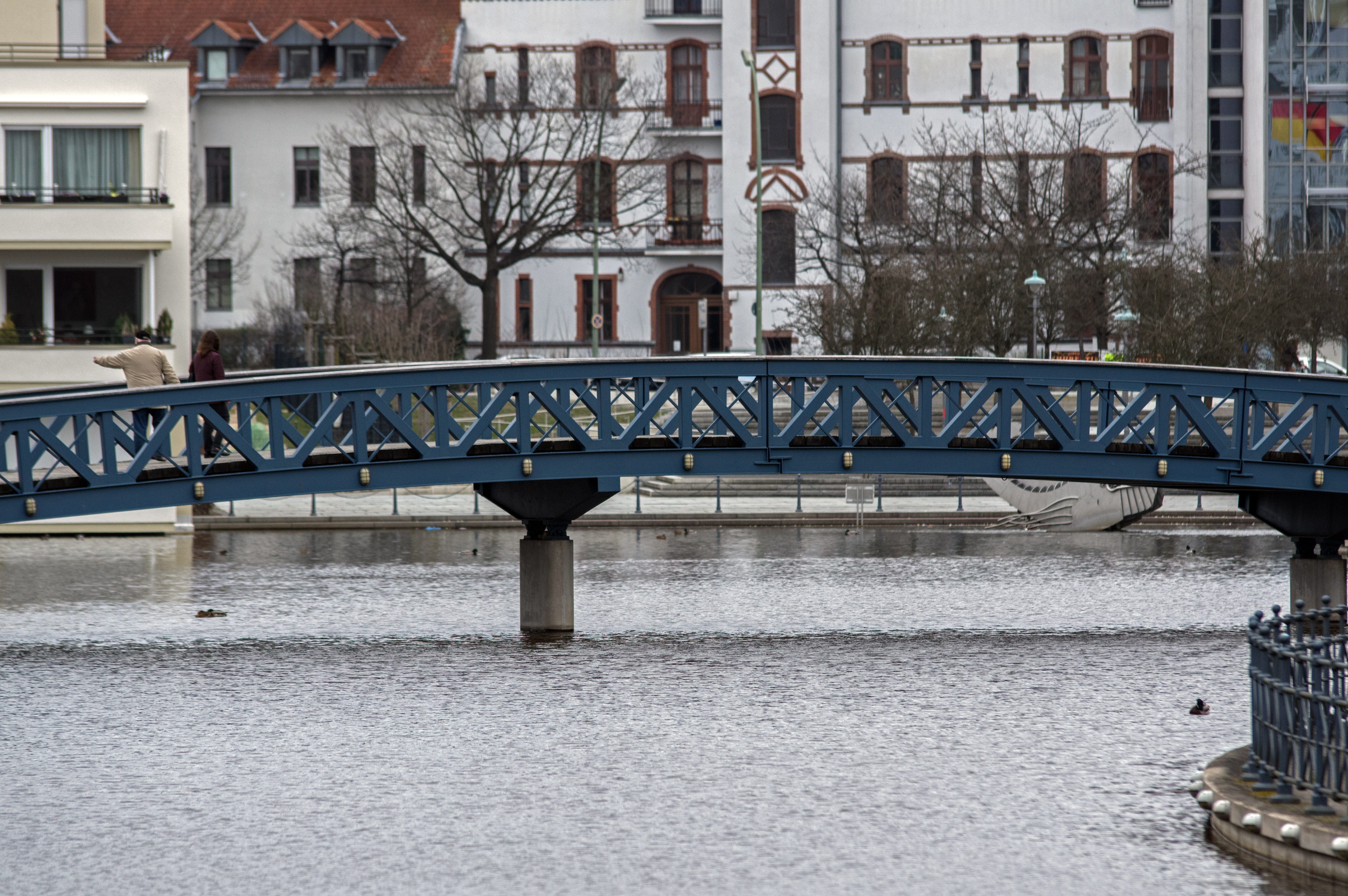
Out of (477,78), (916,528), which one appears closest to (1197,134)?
(477,78)

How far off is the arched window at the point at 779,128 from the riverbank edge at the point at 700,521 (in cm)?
3139

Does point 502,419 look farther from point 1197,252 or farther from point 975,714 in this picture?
point 975,714

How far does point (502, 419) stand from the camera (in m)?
41.9

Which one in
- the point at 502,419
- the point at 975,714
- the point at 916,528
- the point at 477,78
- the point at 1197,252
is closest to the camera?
the point at 975,714

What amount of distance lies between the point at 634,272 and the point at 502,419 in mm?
27286

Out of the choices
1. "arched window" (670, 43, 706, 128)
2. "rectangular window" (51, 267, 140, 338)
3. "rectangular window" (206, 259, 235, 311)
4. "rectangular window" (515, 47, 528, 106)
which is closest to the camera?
"rectangular window" (51, 267, 140, 338)

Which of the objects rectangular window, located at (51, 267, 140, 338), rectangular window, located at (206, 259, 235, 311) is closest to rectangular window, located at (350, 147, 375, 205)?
rectangular window, located at (206, 259, 235, 311)

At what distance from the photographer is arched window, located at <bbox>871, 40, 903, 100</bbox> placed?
66.9 m

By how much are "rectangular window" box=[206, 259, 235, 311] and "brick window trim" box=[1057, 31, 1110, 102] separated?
30.9 metres

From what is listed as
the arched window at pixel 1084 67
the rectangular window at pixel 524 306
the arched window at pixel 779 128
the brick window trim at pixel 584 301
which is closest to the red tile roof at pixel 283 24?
the rectangular window at pixel 524 306

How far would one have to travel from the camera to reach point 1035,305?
41.2 metres

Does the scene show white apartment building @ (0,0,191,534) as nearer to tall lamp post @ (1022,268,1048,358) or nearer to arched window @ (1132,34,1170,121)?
tall lamp post @ (1022,268,1048,358)

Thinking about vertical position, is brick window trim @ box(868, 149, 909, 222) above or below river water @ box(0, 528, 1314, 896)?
above

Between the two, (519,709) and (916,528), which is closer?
(519,709)
